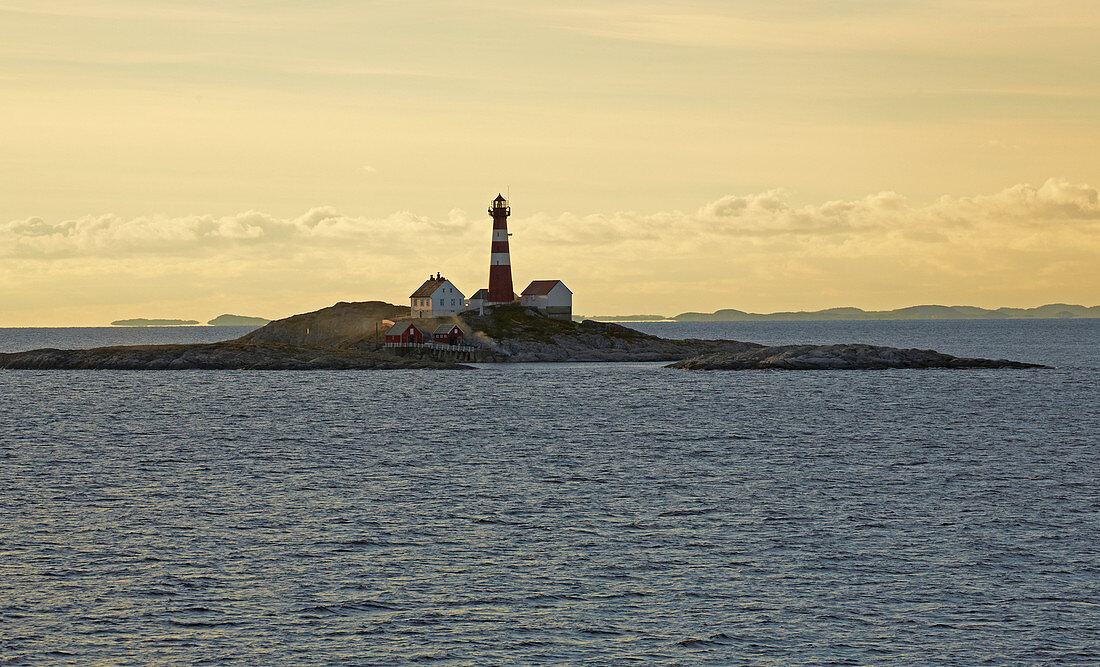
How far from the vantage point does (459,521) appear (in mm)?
37875

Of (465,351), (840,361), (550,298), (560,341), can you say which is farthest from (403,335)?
(840,361)

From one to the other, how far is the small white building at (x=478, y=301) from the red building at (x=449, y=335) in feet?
28.4

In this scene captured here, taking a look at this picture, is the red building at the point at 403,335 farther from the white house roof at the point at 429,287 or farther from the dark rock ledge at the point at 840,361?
the dark rock ledge at the point at 840,361

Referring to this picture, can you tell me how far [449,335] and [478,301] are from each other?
11.6 metres

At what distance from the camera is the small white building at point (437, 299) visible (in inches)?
6038

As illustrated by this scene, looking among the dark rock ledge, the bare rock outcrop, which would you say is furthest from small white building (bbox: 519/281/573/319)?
the dark rock ledge

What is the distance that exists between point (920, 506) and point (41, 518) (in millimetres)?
31508

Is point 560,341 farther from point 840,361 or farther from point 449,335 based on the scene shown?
point 840,361

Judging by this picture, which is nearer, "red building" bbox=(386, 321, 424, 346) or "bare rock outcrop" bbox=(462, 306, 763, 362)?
"red building" bbox=(386, 321, 424, 346)

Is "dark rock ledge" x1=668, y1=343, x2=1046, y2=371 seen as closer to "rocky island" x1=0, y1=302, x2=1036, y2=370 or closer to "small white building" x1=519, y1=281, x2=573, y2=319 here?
"rocky island" x1=0, y1=302, x2=1036, y2=370

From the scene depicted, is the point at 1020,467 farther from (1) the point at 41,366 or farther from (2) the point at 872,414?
(1) the point at 41,366

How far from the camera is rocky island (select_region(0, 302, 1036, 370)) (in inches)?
5433

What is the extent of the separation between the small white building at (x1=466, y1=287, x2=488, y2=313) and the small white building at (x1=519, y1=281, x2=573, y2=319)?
573 centimetres

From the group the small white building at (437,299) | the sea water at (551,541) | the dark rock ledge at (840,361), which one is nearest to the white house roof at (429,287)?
the small white building at (437,299)
